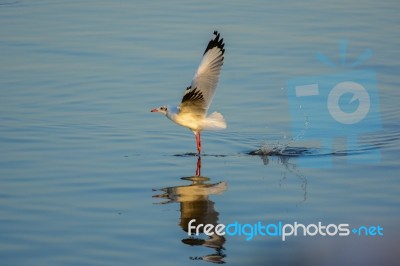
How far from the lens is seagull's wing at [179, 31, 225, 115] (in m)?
11.4

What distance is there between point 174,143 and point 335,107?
2.36 m

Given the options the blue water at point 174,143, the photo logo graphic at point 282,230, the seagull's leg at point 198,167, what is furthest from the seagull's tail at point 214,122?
the photo logo graphic at point 282,230

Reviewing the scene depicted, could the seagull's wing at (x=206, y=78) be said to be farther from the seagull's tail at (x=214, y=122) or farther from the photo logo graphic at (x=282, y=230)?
the photo logo graphic at (x=282, y=230)

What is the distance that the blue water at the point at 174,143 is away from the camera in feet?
27.3

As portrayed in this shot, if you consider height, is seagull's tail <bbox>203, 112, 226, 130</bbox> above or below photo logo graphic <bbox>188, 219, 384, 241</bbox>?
above

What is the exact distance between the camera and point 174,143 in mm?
11812

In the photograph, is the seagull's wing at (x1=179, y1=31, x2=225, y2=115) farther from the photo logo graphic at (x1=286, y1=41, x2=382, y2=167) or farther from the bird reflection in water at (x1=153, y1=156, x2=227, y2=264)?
the photo logo graphic at (x1=286, y1=41, x2=382, y2=167)

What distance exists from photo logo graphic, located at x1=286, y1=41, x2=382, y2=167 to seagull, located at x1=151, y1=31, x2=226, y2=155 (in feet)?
3.76

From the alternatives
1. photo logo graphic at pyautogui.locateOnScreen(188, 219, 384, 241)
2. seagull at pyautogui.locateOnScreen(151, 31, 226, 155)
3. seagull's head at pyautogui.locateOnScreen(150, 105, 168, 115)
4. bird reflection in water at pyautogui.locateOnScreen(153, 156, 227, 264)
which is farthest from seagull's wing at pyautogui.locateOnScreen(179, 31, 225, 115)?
photo logo graphic at pyautogui.locateOnScreen(188, 219, 384, 241)

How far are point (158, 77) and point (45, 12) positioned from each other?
517cm

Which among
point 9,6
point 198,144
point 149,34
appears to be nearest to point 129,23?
point 149,34

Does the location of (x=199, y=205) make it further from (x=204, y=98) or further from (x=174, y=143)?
(x=174, y=143)

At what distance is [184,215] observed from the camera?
30.0 ft

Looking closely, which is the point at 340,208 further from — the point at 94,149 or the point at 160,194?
the point at 94,149
